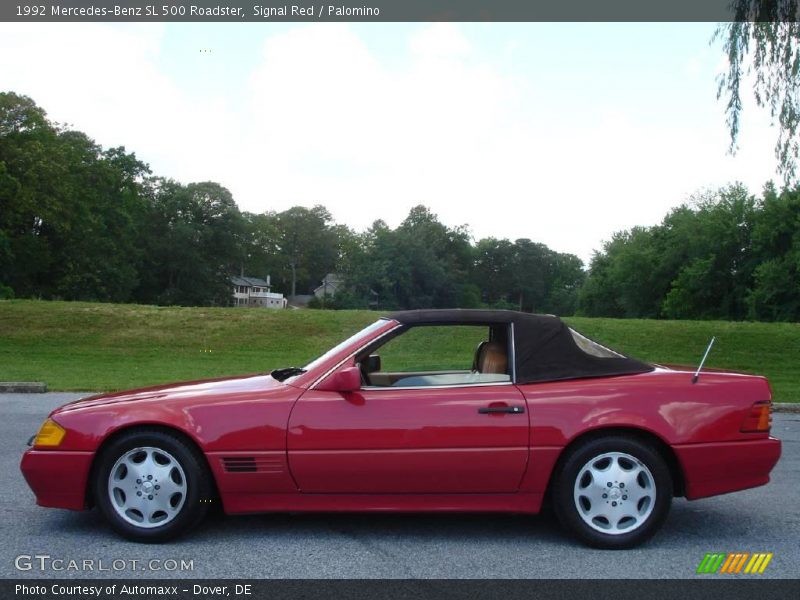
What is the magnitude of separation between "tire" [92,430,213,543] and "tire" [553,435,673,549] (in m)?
2.06

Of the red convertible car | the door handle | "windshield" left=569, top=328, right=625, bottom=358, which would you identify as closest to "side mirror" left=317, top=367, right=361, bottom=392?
the red convertible car

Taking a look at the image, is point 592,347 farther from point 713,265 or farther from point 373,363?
point 713,265

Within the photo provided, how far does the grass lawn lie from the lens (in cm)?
2084

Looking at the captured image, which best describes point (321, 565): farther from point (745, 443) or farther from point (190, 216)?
point (190, 216)

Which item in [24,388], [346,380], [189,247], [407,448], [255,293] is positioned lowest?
[24,388]

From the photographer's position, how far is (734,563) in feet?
14.7

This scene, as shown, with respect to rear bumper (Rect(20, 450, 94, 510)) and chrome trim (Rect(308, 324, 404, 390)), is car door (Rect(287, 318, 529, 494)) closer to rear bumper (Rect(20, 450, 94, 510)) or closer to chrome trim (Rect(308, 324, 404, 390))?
chrome trim (Rect(308, 324, 404, 390))

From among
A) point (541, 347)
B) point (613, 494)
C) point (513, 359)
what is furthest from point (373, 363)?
point (613, 494)

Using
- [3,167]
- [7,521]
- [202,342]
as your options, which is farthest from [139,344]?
[3,167]

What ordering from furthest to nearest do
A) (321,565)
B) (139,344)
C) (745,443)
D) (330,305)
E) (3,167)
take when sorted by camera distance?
(330,305), (3,167), (139,344), (745,443), (321,565)

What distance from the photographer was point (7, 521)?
16.8ft

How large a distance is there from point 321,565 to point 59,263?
58949mm
